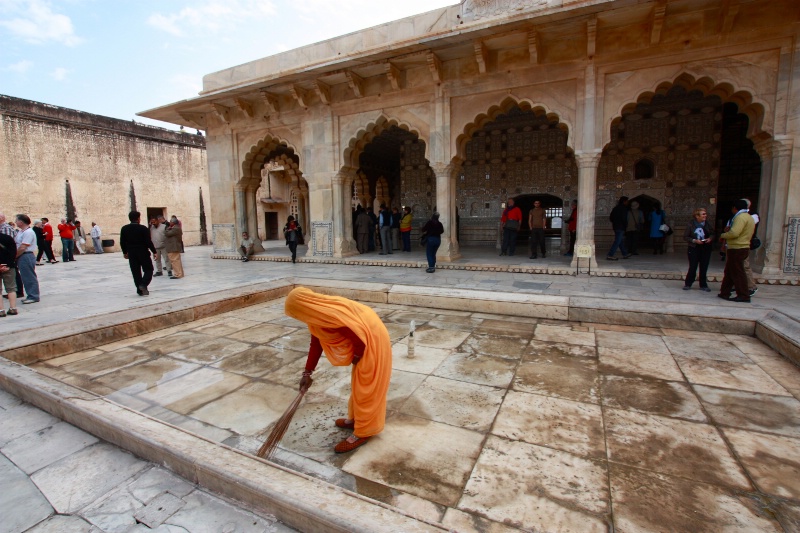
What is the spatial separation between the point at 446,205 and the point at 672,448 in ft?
25.9

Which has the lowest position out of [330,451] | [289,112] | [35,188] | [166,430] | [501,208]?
[330,451]

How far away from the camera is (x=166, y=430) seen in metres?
2.54

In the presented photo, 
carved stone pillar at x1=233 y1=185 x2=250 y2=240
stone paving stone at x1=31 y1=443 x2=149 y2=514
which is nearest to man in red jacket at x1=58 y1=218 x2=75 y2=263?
carved stone pillar at x1=233 y1=185 x2=250 y2=240

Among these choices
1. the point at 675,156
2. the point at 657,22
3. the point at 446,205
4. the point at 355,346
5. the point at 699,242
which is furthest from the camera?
the point at 675,156

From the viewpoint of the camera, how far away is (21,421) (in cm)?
296

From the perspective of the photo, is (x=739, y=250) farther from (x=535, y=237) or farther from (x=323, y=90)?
(x=323, y=90)

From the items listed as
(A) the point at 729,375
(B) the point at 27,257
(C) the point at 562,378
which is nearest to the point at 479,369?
(C) the point at 562,378

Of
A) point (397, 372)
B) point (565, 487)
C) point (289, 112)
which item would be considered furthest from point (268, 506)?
point (289, 112)

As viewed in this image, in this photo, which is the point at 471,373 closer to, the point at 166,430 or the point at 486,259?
the point at 166,430

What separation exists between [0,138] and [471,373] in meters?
19.9

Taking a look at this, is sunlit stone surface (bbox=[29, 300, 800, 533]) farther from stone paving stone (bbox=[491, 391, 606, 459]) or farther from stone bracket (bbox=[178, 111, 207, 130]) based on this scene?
stone bracket (bbox=[178, 111, 207, 130])

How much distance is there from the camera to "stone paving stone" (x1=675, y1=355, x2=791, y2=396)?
343cm

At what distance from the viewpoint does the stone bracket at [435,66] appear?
29.6 ft

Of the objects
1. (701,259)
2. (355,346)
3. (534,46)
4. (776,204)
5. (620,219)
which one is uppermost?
(534,46)
